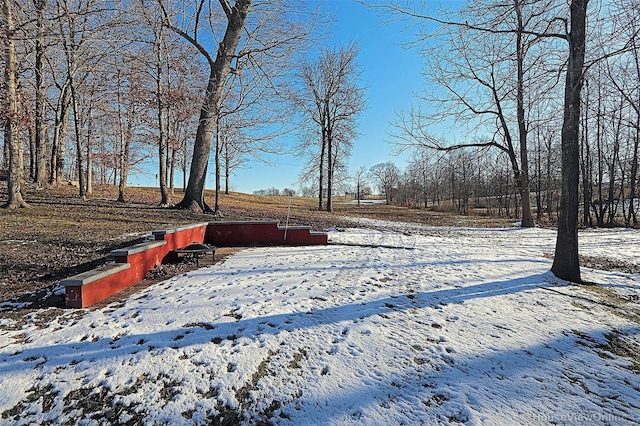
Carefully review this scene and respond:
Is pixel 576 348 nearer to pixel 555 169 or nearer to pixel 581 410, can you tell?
pixel 581 410

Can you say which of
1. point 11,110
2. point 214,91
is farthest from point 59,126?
point 214,91

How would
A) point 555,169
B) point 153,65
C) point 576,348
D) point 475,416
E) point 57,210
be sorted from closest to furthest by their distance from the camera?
point 475,416 < point 576,348 < point 57,210 < point 153,65 < point 555,169

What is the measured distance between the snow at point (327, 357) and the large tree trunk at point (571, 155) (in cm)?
113

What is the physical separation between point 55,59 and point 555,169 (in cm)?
3963

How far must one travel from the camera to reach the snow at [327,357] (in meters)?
2.41

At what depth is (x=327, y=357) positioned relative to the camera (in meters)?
3.10

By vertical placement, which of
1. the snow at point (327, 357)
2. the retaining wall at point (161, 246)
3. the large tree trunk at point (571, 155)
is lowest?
the snow at point (327, 357)

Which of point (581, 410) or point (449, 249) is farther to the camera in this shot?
point (449, 249)

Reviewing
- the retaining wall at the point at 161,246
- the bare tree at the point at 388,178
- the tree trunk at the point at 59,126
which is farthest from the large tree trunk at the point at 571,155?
the bare tree at the point at 388,178

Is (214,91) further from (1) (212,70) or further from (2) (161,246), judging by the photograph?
(2) (161,246)

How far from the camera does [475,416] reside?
2.35 metres

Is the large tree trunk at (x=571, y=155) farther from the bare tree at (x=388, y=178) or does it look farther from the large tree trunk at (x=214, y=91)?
the bare tree at (x=388, y=178)

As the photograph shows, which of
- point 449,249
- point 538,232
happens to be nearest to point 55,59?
point 449,249

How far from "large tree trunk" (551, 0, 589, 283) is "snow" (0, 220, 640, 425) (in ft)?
3.70
